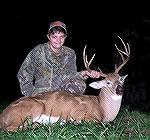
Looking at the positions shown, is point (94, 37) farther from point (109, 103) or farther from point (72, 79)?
point (109, 103)

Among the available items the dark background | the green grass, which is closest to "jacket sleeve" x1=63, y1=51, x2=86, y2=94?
the green grass

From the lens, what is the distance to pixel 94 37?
56.9 feet

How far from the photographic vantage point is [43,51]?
7.29 meters

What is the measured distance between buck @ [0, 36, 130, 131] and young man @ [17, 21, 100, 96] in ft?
1.32

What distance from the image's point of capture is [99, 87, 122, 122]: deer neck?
6.91 metres

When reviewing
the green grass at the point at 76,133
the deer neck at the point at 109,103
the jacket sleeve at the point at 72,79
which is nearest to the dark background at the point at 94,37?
the jacket sleeve at the point at 72,79

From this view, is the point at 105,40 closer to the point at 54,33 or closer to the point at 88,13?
the point at 88,13

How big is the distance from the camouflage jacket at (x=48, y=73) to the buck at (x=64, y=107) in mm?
416

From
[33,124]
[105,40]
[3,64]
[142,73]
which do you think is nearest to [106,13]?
[105,40]

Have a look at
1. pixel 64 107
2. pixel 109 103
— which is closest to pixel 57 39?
pixel 64 107

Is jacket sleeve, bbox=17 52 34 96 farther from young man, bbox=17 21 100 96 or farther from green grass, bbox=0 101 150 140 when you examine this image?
green grass, bbox=0 101 150 140

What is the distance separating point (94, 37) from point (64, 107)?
11.0 m

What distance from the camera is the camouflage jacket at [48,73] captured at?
23.4ft

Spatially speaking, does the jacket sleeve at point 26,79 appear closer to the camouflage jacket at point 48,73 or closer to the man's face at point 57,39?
the camouflage jacket at point 48,73
